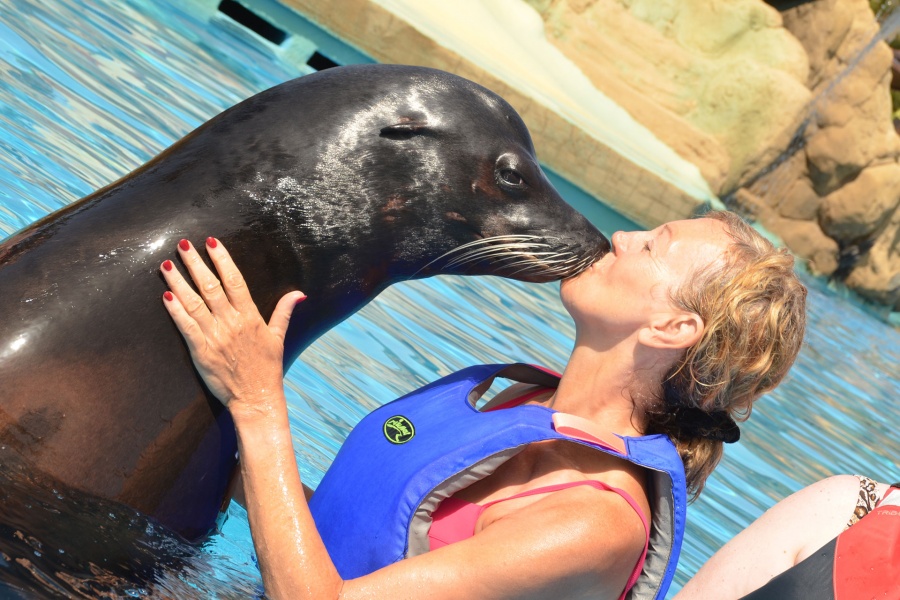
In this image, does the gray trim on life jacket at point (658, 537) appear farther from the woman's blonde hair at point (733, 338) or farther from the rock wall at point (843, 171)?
the rock wall at point (843, 171)

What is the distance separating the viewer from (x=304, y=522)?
7.84 feet

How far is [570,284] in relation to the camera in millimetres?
2875

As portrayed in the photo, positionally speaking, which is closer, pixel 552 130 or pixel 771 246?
pixel 771 246

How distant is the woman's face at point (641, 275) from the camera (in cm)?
274

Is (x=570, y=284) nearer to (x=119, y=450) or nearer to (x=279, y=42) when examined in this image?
(x=119, y=450)

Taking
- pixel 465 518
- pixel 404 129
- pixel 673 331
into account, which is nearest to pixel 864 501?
pixel 673 331

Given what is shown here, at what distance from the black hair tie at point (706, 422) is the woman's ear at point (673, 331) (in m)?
0.23

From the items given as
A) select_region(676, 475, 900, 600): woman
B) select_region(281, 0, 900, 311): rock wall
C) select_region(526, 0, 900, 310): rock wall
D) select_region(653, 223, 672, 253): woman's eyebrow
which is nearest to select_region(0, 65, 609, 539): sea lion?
select_region(653, 223, 672, 253): woman's eyebrow

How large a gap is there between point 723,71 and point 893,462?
35.0 feet

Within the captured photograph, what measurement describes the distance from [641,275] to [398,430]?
2.48 feet

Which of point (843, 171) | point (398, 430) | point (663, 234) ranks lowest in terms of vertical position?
point (843, 171)

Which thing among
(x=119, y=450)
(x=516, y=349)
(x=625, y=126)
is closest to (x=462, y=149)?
(x=119, y=450)

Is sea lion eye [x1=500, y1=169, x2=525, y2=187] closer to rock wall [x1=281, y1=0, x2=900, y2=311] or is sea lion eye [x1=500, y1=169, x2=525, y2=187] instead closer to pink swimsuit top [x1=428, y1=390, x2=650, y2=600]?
pink swimsuit top [x1=428, y1=390, x2=650, y2=600]

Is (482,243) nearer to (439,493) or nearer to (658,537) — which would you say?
(439,493)
